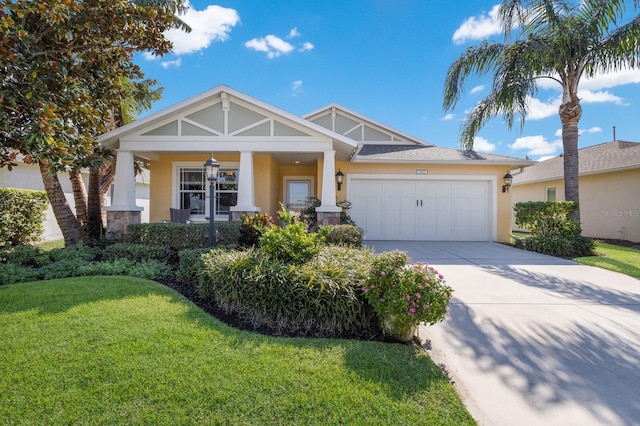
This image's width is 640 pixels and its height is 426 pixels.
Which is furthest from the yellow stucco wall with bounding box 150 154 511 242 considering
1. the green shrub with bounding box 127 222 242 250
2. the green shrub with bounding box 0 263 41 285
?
the green shrub with bounding box 0 263 41 285

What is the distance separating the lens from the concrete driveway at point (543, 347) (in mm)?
2344

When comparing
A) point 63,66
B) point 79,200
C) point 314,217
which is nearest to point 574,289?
point 314,217

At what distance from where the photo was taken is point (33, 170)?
10961 millimetres

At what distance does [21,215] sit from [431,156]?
14.3m

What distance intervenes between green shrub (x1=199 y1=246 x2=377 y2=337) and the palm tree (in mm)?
8981

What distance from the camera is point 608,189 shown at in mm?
13344

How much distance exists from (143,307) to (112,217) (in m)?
5.87

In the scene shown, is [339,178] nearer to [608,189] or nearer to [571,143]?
[571,143]

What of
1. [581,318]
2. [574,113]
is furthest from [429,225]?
[581,318]

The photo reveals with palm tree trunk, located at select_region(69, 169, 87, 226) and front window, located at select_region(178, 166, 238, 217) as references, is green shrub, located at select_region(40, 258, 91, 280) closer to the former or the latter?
palm tree trunk, located at select_region(69, 169, 87, 226)

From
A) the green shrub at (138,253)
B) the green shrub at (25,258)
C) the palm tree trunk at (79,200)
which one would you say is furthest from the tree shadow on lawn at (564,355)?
the palm tree trunk at (79,200)

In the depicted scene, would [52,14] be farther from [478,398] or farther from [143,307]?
[478,398]

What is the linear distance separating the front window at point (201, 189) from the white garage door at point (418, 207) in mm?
4529

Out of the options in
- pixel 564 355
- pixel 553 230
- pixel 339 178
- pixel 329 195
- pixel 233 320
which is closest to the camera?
pixel 564 355
